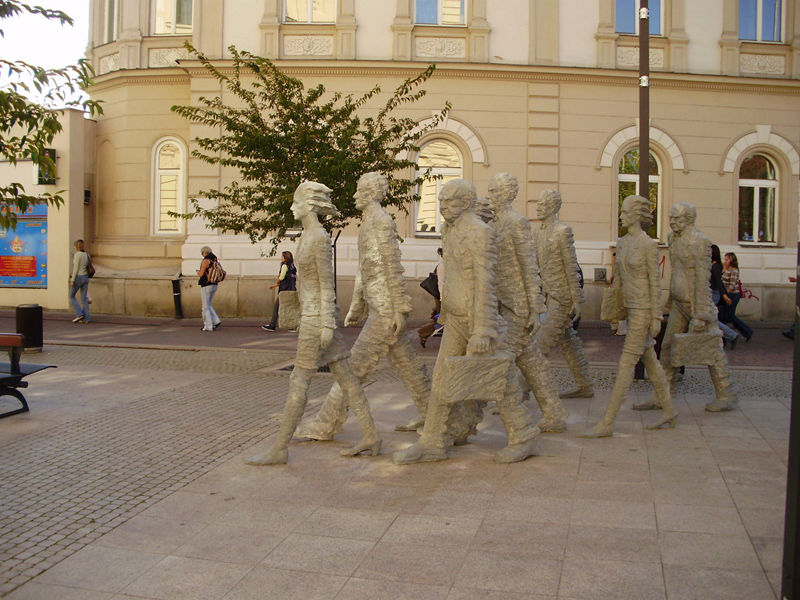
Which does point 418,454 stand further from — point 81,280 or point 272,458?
point 81,280

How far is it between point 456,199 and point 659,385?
9.05 feet

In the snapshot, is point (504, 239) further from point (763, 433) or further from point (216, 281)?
point (216, 281)

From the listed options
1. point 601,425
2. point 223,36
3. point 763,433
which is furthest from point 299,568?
point 223,36

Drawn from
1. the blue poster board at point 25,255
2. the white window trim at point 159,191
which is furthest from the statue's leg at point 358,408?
the blue poster board at point 25,255

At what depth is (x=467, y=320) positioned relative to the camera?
6043 mm

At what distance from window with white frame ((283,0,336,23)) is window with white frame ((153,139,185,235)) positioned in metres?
4.41

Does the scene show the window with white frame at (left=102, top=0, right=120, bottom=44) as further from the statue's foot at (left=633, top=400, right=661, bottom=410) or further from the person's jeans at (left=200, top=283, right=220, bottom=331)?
the statue's foot at (left=633, top=400, right=661, bottom=410)

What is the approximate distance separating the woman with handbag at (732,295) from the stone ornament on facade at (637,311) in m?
7.86

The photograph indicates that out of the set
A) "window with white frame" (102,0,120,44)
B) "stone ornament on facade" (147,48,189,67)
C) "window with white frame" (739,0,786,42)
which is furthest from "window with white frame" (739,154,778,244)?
"window with white frame" (102,0,120,44)

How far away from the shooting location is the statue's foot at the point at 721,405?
823cm

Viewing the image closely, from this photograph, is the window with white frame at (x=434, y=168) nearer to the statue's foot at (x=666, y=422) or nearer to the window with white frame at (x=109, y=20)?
the window with white frame at (x=109, y=20)

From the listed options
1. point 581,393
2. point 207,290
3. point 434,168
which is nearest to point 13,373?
point 581,393

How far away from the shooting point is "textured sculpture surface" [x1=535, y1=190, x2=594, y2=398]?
8.30 meters

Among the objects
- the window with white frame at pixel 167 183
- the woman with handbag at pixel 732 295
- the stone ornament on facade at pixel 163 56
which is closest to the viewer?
the woman with handbag at pixel 732 295
